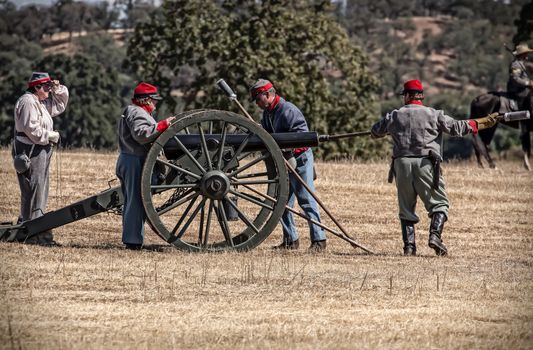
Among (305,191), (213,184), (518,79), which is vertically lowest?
(305,191)

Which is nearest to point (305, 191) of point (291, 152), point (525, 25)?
point (291, 152)

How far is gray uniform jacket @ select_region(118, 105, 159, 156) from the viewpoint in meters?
11.6

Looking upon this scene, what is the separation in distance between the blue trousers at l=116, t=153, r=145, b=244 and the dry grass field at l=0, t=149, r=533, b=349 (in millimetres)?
292

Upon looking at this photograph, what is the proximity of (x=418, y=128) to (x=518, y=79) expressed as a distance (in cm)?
1289

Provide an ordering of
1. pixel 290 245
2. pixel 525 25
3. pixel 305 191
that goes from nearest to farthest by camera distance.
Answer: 1. pixel 305 191
2. pixel 290 245
3. pixel 525 25

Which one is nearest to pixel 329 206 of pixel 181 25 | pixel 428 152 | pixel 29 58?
pixel 428 152

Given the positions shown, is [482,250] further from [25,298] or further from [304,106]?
[304,106]

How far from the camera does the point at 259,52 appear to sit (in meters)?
35.8

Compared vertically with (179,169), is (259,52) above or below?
above

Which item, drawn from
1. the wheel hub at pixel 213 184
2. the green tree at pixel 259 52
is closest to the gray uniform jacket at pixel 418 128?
the wheel hub at pixel 213 184

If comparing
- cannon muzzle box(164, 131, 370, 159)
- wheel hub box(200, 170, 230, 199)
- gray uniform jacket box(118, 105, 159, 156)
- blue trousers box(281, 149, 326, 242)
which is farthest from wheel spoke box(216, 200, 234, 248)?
blue trousers box(281, 149, 326, 242)

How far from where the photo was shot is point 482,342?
7906 millimetres

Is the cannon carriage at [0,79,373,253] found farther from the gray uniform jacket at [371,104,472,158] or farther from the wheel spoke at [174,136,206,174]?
the gray uniform jacket at [371,104,472,158]

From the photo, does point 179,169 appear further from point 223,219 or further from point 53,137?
point 53,137
